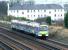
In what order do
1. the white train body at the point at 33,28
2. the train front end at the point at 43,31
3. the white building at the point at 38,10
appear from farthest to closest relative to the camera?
the white building at the point at 38,10
the white train body at the point at 33,28
the train front end at the point at 43,31

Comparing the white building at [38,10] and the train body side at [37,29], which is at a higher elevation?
the white building at [38,10]

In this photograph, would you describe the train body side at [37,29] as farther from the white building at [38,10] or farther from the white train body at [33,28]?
the white building at [38,10]

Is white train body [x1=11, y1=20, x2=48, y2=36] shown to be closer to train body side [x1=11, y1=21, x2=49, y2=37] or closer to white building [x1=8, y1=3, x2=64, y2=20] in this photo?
train body side [x1=11, y1=21, x2=49, y2=37]

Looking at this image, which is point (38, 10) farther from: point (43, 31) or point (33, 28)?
point (43, 31)

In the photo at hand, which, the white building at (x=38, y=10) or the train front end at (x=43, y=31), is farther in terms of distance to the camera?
the white building at (x=38, y=10)

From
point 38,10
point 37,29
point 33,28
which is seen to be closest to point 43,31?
point 37,29

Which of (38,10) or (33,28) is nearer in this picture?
(33,28)

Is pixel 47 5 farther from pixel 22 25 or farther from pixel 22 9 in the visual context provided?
pixel 22 25

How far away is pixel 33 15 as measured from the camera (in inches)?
4171

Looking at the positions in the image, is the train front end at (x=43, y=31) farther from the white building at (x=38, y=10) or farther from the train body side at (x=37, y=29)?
the white building at (x=38, y=10)

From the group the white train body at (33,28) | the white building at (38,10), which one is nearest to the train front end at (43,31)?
the white train body at (33,28)

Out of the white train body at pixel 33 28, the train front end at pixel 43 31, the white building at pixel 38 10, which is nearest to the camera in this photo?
the train front end at pixel 43 31

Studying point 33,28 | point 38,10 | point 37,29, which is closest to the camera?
point 37,29

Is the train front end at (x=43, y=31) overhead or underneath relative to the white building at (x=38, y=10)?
underneath
